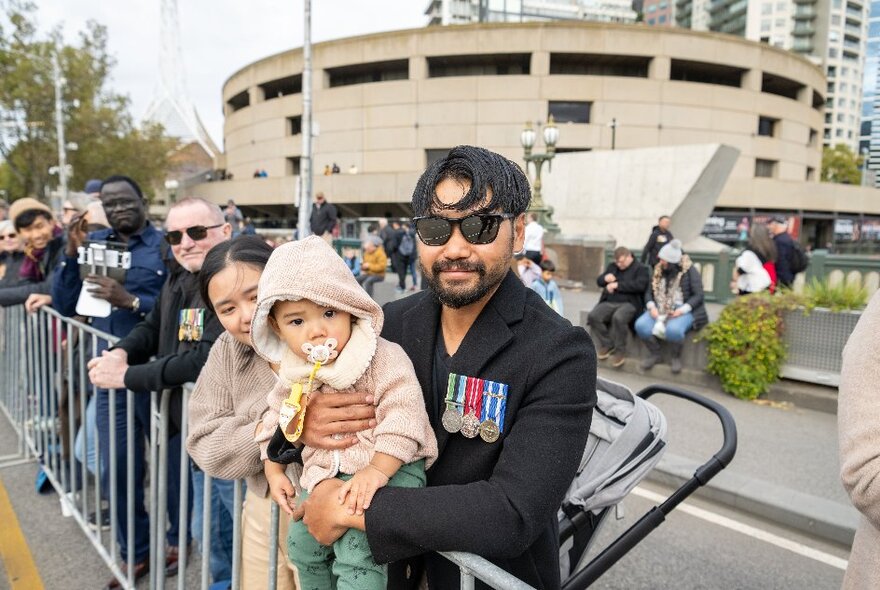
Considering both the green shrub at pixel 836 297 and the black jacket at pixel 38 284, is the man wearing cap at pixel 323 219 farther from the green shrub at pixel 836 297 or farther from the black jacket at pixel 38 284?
the green shrub at pixel 836 297

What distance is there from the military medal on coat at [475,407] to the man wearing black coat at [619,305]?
663 centimetres

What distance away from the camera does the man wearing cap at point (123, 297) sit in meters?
3.33

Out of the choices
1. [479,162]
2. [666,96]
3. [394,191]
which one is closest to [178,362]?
[479,162]

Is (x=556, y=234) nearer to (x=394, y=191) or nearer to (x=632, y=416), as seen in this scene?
(x=632, y=416)

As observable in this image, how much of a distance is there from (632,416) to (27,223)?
5.52 meters

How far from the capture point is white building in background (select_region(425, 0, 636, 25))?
236ft

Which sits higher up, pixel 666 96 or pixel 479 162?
pixel 666 96

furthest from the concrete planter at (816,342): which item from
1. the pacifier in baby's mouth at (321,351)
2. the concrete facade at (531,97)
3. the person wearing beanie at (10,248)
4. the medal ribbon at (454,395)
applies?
the concrete facade at (531,97)

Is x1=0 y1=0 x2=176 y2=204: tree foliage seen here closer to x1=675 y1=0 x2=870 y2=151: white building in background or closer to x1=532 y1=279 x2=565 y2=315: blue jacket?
x1=532 y1=279 x2=565 y2=315: blue jacket

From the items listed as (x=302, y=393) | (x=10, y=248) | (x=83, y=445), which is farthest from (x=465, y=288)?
(x=10, y=248)

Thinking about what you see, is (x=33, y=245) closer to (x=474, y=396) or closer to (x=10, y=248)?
(x=10, y=248)

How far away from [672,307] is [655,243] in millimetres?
6009

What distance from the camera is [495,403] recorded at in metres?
1.52

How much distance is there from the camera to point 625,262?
26.4 feet
